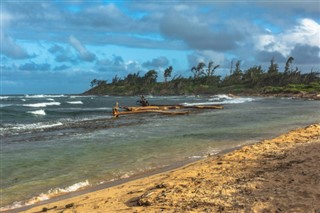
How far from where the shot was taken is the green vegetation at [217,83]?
314ft

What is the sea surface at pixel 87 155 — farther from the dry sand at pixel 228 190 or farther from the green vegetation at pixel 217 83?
the green vegetation at pixel 217 83

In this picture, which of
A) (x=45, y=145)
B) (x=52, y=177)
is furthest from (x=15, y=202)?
(x=45, y=145)

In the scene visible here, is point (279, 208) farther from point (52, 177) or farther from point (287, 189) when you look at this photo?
point (52, 177)

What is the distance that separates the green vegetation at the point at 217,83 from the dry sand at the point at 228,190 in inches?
2815

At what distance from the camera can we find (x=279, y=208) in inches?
211

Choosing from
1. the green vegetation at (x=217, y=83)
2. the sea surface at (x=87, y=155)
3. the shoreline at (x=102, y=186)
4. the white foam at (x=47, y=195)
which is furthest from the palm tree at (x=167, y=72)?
the white foam at (x=47, y=195)

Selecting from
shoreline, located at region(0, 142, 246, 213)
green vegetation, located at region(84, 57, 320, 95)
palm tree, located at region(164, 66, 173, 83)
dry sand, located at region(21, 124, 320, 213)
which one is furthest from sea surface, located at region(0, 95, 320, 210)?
palm tree, located at region(164, 66, 173, 83)

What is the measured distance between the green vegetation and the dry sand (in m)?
71.5

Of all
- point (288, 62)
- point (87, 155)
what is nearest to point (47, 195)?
point (87, 155)

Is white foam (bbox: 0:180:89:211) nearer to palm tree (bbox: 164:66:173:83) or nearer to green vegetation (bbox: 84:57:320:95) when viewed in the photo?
green vegetation (bbox: 84:57:320:95)

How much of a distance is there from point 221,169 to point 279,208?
3.43 m

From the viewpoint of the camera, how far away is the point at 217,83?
12606cm

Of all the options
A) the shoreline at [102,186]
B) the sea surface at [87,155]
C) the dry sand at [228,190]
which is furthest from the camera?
the sea surface at [87,155]

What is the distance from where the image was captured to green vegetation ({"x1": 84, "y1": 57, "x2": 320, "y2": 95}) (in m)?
95.8
